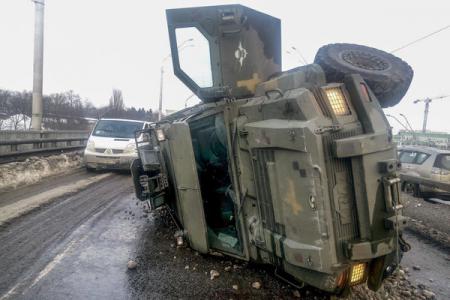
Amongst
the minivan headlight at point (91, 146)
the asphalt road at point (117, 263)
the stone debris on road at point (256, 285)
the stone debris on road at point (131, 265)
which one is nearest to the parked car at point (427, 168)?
the asphalt road at point (117, 263)

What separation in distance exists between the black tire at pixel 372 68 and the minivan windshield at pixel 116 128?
28.4 feet

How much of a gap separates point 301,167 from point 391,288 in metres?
1.86

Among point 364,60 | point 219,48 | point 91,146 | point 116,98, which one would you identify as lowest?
point 364,60

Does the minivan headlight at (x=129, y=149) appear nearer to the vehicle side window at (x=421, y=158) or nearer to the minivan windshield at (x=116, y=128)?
the minivan windshield at (x=116, y=128)

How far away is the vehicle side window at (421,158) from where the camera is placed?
10.4 meters

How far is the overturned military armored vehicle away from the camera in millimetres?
2830

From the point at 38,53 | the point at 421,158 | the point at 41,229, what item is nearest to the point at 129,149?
the point at 41,229

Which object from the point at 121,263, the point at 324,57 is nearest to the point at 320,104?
the point at 324,57

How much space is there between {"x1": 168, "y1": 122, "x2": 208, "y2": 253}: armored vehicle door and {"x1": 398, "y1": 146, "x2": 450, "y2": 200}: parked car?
7399 millimetres

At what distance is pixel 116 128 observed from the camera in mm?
11758

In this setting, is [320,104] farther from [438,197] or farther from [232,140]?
[438,197]

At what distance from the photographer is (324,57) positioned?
12.0ft

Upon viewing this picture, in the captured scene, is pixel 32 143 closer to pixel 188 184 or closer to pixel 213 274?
pixel 188 184

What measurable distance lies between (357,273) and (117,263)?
8.62 feet
